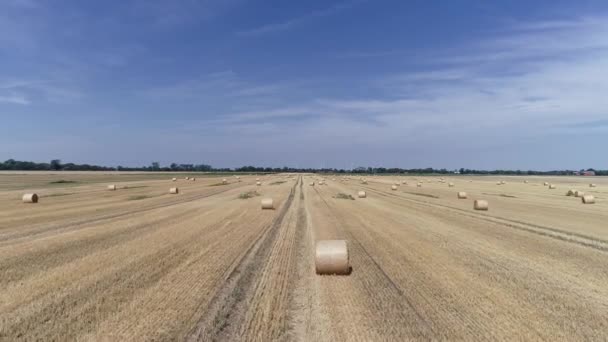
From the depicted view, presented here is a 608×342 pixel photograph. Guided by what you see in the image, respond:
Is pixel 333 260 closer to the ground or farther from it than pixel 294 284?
farther from it

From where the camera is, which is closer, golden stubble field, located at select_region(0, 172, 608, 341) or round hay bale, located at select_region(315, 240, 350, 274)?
golden stubble field, located at select_region(0, 172, 608, 341)

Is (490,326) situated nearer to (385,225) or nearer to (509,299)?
(509,299)

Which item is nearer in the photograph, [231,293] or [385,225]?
[231,293]

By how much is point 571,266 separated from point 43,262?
1219 centimetres

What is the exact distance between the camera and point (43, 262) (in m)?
9.88

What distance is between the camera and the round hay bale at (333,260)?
883cm

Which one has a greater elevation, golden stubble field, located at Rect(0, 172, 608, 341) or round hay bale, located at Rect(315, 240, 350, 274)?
round hay bale, located at Rect(315, 240, 350, 274)

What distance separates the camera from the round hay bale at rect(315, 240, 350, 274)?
8828 millimetres

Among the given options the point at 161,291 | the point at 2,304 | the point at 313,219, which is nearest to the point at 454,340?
the point at 161,291

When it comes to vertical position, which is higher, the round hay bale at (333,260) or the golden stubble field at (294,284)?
the round hay bale at (333,260)

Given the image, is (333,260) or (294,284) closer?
(294,284)

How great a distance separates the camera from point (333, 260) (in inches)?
347

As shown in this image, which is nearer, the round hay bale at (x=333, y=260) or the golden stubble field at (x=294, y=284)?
the golden stubble field at (x=294, y=284)

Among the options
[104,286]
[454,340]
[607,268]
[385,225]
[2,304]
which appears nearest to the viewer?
[454,340]
